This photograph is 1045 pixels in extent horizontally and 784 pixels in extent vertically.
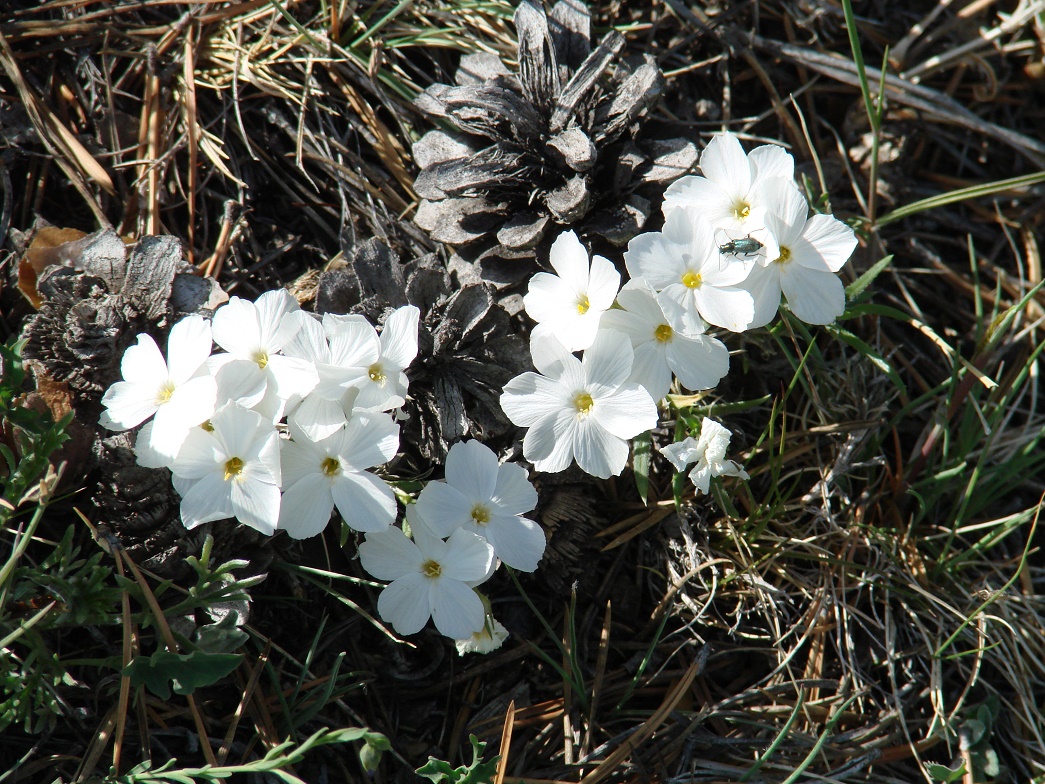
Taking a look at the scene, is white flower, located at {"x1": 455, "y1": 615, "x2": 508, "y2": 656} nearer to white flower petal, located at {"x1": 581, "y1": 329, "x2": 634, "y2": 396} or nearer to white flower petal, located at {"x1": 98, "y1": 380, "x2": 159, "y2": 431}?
white flower petal, located at {"x1": 581, "y1": 329, "x2": 634, "y2": 396}

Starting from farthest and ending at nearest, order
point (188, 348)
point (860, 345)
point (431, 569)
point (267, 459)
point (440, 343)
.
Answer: point (860, 345), point (440, 343), point (431, 569), point (188, 348), point (267, 459)

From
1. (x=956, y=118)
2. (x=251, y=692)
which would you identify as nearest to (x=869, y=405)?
(x=956, y=118)

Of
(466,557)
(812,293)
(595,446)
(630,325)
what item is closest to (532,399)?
(595,446)

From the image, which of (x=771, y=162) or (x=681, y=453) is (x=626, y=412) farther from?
(x=771, y=162)

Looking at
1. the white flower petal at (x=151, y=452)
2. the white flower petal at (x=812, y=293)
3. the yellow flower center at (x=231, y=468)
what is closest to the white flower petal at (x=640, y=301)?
the white flower petal at (x=812, y=293)

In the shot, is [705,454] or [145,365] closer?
[145,365]

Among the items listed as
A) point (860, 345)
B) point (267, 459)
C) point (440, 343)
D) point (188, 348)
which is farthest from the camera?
point (860, 345)
